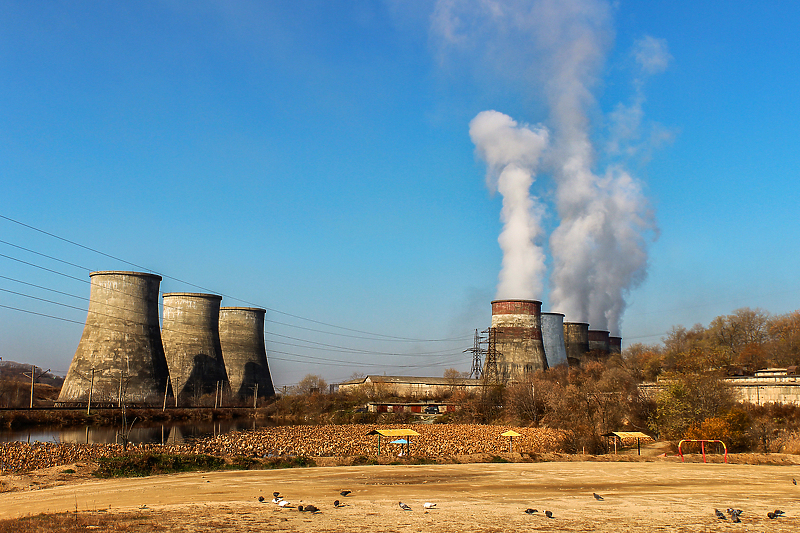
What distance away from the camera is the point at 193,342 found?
44906mm

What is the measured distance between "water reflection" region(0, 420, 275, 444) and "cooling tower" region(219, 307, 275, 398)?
1023 centimetres

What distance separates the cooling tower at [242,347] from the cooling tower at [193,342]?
13.8ft

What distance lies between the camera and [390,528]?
998cm

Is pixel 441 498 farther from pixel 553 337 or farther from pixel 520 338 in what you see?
pixel 553 337

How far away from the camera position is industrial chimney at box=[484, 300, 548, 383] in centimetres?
4247

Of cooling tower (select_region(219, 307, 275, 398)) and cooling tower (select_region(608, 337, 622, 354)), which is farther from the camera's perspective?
cooling tower (select_region(608, 337, 622, 354))

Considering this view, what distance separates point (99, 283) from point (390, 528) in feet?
110

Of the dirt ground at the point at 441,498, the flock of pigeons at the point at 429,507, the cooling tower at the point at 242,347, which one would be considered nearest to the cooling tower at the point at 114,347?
the cooling tower at the point at 242,347

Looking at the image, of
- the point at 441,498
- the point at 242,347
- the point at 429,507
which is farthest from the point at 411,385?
the point at 429,507

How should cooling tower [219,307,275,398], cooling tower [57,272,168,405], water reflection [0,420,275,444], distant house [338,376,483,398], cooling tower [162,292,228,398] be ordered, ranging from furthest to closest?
1. cooling tower [219,307,275,398]
2. distant house [338,376,483,398]
3. cooling tower [162,292,228,398]
4. cooling tower [57,272,168,405]
5. water reflection [0,420,275,444]

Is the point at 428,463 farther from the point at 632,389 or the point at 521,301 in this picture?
the point at 521,301

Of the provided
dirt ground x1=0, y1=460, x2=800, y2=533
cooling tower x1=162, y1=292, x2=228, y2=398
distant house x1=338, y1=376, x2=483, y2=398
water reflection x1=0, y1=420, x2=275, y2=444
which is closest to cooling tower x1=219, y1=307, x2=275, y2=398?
cooling tower x1=162, y1=292, x2=228, y2=398

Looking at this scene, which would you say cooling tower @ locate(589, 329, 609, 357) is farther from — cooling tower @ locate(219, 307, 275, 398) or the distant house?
cooling tower @ locate(219, 307, 275, 398)

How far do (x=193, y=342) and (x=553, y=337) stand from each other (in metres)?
25.9
